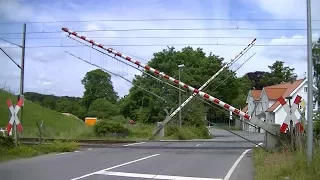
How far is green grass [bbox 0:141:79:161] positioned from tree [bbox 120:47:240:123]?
117 ft

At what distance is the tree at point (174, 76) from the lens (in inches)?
2571

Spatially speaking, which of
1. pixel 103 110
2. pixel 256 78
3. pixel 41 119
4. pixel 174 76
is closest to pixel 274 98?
pixel 174 76

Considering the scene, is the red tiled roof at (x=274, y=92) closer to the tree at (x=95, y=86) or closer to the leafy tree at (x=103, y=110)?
the leafy tree at (x=103, y=110)

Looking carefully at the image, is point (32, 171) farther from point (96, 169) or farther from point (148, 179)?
point (148, 179)

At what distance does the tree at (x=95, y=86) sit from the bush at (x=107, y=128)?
6474cm

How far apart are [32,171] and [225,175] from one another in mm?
6377

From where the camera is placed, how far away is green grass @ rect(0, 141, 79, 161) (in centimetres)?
1863

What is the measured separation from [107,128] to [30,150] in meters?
19.7

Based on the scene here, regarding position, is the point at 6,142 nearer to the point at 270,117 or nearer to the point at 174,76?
the point at 174,76

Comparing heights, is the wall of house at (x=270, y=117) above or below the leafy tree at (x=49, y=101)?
below

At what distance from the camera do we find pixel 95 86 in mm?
104625

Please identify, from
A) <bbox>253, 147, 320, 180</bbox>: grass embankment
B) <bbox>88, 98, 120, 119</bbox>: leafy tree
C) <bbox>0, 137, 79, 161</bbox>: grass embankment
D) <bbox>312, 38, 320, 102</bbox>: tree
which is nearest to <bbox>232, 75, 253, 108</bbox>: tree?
<bbox>88, 98, 120, 119</bbox>: leafy tree

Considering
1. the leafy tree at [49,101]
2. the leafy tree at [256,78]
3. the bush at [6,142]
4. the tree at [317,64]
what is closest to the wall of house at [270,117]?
the leafy tree at [256,78]

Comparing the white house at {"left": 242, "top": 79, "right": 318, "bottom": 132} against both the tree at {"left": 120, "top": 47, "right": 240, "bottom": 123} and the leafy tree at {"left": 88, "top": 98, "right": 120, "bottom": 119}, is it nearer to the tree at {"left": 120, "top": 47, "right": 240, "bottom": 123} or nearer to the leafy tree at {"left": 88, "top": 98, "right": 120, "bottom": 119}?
the tree at {"left": 120, "top": 47, "right": 240, "bottom": 123}
